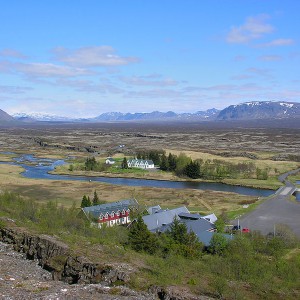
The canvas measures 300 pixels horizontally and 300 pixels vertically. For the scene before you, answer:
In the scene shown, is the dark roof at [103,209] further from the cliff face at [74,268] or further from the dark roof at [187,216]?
the cliff face at [74,268]

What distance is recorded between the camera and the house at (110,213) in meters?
42.7

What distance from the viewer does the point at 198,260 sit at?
27.0 meters

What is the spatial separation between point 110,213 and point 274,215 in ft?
70.4

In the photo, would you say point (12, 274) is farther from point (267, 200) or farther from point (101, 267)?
point (267, 200)

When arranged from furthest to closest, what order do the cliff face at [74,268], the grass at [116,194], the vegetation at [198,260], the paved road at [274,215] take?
the grass at [116,194], the paved road at [274,215], the vegetation at [198,260], the cliff face at [74,268]

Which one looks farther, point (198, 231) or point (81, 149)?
point (81, 149)

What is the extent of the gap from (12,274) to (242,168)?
74909mm

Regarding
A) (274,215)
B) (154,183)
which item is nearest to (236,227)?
(274,215)

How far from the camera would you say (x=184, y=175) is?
87062 millimetres

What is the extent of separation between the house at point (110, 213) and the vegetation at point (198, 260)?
666cm

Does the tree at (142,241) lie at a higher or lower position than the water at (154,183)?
higher

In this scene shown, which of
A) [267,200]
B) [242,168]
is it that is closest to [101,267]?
[267,200]

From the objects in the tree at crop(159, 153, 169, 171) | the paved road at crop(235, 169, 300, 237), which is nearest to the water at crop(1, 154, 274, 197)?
the paved road at crop(235, 169, 300, 237)

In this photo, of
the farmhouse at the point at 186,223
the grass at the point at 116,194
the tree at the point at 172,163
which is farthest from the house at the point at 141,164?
the farmhouse at the point at 186,223
